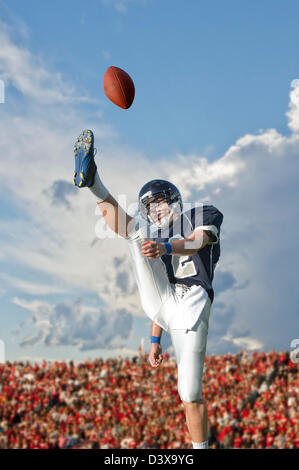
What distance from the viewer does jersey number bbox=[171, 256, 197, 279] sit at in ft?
10.3

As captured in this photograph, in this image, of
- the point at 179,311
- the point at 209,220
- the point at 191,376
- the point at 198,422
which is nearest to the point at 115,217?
the point at 209,220

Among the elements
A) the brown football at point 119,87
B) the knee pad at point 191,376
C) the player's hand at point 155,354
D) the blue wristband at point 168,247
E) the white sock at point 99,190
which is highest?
the brown football at point 119,87

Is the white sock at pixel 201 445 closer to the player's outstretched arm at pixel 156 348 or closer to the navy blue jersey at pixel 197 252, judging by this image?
the player's outstretched arm at pixel 156 348

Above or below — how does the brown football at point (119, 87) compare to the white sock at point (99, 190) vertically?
above

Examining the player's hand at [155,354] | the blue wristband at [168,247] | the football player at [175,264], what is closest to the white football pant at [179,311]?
the football player at [175,264]

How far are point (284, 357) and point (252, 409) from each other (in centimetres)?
250

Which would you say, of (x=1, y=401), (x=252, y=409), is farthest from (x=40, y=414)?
(x=252, y=409)

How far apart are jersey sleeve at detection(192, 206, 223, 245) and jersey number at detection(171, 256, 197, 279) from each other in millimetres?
210

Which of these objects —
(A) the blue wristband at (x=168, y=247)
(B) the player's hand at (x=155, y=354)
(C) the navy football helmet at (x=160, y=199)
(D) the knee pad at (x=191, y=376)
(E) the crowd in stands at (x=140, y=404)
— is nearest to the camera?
(A) the blue wristband at (x=168, y=247)

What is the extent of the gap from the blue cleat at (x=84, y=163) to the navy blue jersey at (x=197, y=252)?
0.70 meters

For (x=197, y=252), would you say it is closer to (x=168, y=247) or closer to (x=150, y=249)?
(x=168, y=247)

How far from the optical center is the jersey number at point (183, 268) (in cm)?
315

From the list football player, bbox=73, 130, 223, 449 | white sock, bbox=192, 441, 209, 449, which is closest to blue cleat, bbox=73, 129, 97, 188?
football player, bbox=73, 130, 223, 449

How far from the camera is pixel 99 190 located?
2.75 meters
